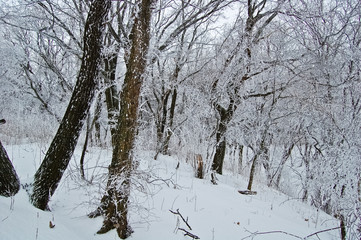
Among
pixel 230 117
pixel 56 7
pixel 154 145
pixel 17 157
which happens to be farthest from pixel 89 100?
pixel 56 7

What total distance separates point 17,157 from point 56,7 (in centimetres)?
459

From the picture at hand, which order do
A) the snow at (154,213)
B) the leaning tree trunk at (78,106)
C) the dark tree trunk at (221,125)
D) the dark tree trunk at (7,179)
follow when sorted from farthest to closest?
the dark tree trunk at (221,125) < the leaning tree trunk at (78,106) < the dark tree trunk at (7,179) < the snow at (154,213)

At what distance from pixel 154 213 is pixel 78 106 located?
5.94 feet

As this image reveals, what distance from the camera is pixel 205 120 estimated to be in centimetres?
677

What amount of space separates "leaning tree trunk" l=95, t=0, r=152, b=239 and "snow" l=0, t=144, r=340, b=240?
0.48 feet

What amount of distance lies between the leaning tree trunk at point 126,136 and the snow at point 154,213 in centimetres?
15

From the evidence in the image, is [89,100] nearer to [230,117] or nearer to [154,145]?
[154,145]

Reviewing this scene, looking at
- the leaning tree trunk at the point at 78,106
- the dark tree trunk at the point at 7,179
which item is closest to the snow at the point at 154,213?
the dark tree trunk at the point at 7,179

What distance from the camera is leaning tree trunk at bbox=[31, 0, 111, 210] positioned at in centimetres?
309

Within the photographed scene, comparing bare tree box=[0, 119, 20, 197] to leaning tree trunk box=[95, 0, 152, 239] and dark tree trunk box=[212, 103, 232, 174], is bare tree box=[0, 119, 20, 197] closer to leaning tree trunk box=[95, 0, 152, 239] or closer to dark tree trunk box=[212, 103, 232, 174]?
leaning tree trunk box=[95, 0, 152, 239]

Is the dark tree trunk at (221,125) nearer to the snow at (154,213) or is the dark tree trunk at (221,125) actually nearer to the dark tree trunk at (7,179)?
the snow at (154,213)

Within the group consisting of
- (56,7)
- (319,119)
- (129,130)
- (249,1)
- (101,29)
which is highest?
(249,1)

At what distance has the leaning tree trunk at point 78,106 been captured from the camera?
10.1 ft

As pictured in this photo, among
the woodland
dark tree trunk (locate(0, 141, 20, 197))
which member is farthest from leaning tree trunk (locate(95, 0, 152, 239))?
dark tree trunk (locate(0, 141, 20, 197))
